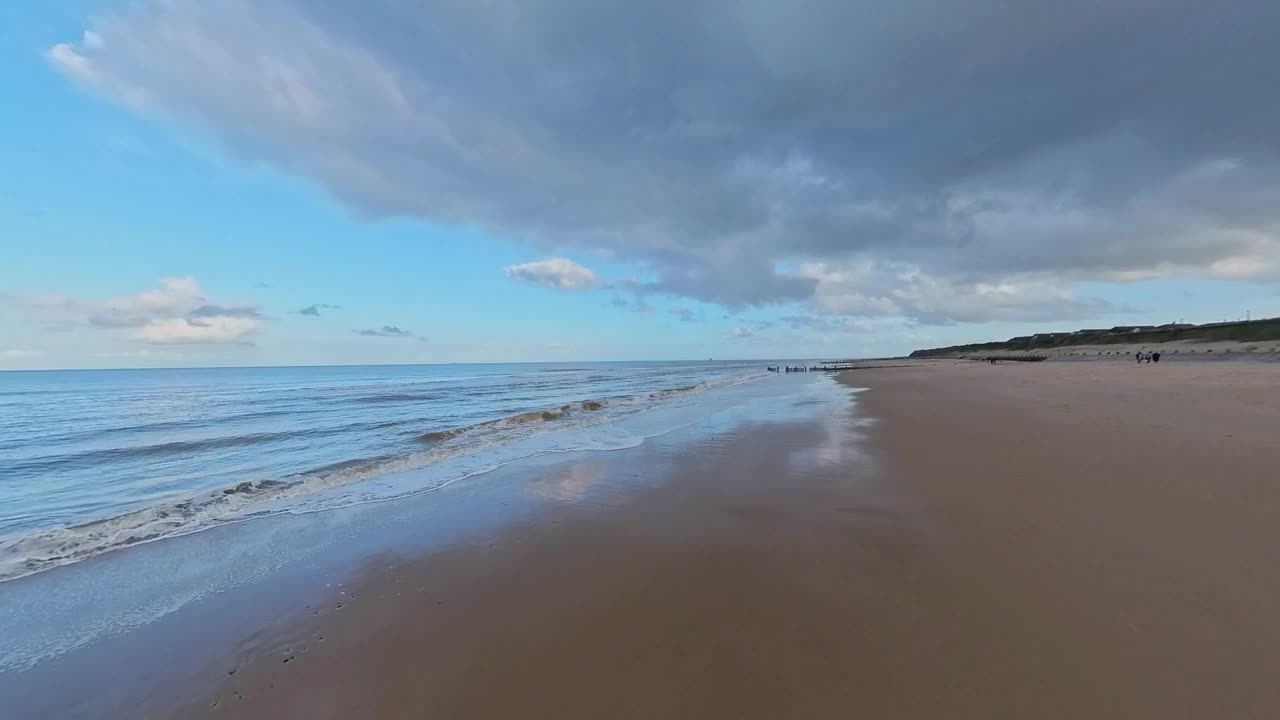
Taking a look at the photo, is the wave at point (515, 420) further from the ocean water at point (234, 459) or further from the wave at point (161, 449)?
the wave at point (161, 449)

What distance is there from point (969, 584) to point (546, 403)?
23677 mm

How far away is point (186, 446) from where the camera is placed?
14320 mm

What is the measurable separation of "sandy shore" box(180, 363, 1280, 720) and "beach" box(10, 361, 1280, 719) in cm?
2

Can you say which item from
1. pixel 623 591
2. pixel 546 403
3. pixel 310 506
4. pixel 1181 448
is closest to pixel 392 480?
pixel 310 506

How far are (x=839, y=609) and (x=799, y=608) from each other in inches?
11.9

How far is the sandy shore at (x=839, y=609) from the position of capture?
290 cm

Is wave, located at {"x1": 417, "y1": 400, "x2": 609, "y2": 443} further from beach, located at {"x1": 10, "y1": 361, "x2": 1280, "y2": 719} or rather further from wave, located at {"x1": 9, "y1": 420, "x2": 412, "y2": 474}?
beach, located at {"x1": 10, "y1": 361, "x2": 1280, "y2": 719}

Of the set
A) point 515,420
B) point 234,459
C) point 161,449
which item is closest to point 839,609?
point 234,459

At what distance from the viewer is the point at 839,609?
3.86 meters

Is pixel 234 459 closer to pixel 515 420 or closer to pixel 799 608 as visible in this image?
pixel 515 420

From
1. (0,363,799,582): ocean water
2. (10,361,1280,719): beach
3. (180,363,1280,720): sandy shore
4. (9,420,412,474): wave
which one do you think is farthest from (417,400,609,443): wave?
(180,363,1280,720): sandy shore

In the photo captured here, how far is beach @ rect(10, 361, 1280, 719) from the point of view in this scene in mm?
2928

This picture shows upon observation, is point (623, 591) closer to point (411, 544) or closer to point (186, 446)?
point (411, 544)

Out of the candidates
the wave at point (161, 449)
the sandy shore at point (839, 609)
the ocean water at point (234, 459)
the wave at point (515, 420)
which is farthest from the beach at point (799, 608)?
the wave at point (161, 449)
